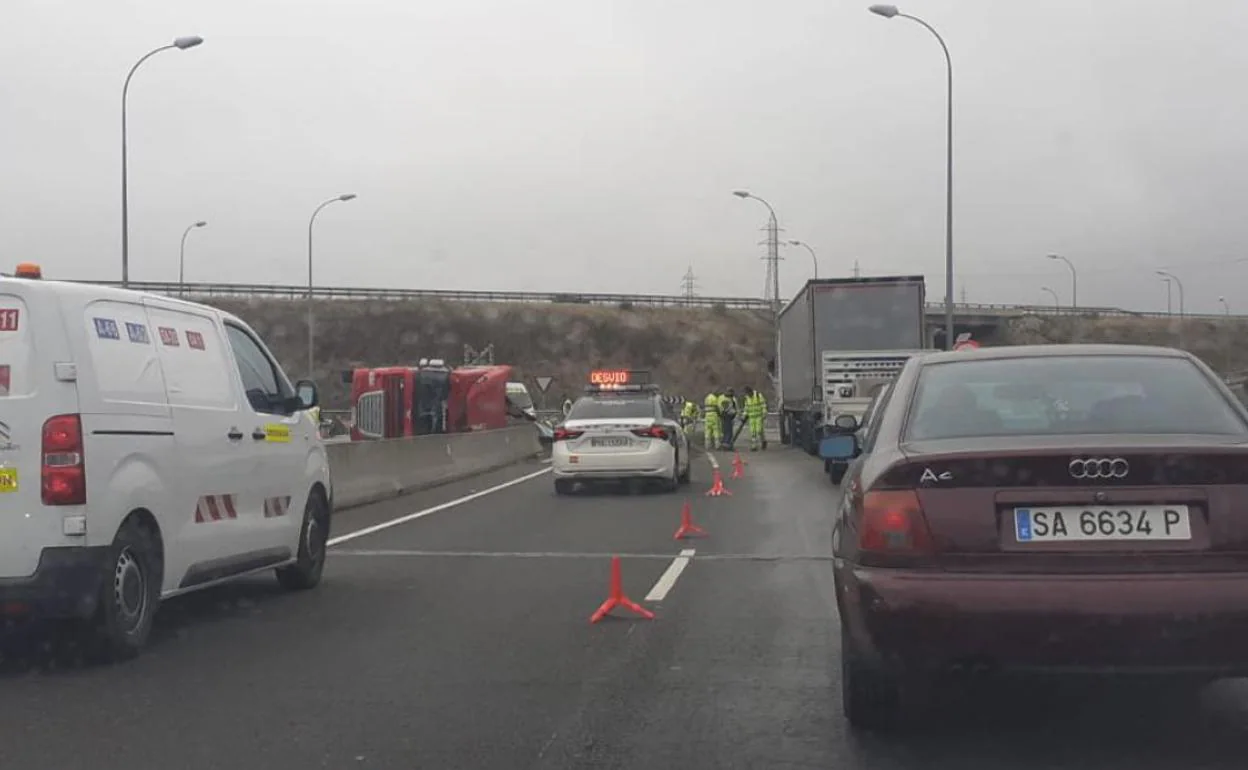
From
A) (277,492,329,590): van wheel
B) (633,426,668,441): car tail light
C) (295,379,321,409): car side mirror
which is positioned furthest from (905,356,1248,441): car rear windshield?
(633,426,668,441): car tail light

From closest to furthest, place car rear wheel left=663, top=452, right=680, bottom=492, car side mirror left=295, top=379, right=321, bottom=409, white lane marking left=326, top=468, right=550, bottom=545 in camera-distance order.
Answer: car side mirror left=295, top=379, right=321, bottom=409 < white lane marking left=326, top=468, right=550, bottom=545 < car rear wheel left=663, top=452, right=680, bottom=492

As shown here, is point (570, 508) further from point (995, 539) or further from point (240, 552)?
point (995, 539)

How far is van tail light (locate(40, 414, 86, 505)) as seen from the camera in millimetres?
6719

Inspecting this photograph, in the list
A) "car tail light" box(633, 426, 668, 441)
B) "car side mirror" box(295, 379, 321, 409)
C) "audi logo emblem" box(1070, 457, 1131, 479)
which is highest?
"car side mirror" box(295, 379, 321, 409)

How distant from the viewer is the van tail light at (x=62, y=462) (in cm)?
672

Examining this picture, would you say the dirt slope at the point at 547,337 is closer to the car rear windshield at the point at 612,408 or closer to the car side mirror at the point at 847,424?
the car rear windshield at the point at 612,408

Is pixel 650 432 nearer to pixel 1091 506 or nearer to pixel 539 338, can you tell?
pixel 1091 506

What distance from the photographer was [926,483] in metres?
5.07

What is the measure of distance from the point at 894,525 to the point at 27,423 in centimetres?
420

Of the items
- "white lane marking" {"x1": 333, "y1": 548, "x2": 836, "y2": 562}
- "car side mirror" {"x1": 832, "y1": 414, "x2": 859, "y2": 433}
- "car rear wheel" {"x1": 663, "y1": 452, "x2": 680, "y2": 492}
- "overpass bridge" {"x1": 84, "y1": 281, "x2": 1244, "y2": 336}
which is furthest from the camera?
"overpass bridge" {"x1": 84, "y1": 281, "x2": 1244, "y2": 336}

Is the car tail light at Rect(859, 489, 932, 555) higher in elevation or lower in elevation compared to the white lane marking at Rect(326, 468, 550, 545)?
higher

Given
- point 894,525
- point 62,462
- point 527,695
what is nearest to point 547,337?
point 62,462

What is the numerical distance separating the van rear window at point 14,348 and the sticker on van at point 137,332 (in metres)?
0.70

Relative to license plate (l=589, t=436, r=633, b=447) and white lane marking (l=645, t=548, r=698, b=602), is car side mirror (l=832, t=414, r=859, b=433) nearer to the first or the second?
white lane marking (l=645, t=548, r=698, b=602)
